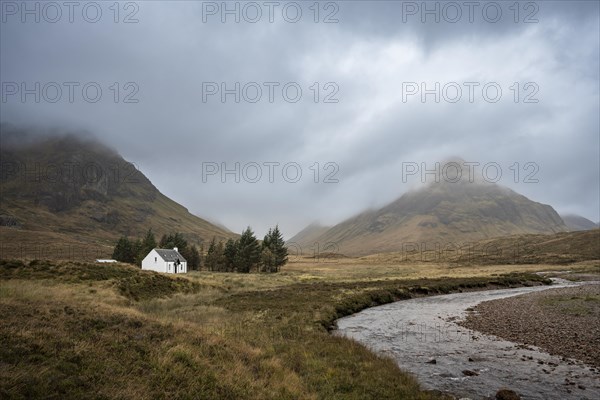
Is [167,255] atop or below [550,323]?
atop

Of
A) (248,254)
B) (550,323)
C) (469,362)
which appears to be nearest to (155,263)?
(248,254)

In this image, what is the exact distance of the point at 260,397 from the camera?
12.2 meters

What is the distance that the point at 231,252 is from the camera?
11650cm

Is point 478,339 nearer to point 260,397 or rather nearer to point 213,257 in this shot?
point 260,397

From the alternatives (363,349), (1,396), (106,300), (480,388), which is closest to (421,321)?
(363,349)

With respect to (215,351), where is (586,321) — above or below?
below

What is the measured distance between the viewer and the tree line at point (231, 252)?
4414 inches

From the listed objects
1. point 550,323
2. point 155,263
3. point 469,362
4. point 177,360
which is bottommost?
point 155,263

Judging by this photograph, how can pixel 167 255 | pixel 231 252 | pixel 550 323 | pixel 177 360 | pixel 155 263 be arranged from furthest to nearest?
1. pixel 231 252
2. pixel 167 255
3. pixel 155 263
4. pixel 550 323
5. pixel 177 360

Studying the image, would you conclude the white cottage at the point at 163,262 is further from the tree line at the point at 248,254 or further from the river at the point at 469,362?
the river at the point at 469,362

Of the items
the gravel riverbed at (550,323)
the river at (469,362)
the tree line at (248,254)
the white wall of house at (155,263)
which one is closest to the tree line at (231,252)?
the tree line at (248,254)

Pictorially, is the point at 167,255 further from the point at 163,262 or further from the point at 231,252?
the point at 231,252

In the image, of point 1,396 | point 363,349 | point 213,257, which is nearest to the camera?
point 1,396

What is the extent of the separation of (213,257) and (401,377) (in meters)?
109
